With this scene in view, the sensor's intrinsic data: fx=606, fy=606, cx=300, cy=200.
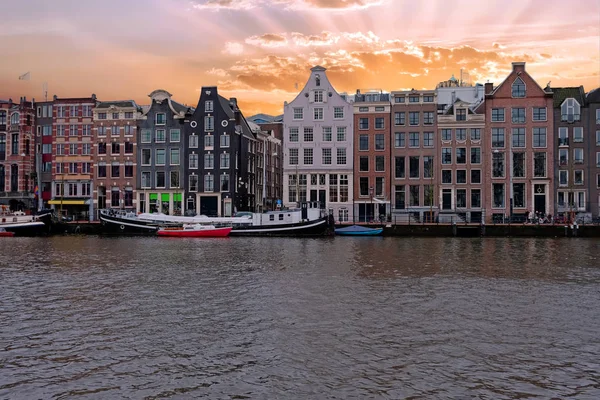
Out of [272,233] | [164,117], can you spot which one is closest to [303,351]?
[272,233]

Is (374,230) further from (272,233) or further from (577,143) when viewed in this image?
(577,143)

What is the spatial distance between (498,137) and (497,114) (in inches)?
135

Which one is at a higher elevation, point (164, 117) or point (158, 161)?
point (164, 117)

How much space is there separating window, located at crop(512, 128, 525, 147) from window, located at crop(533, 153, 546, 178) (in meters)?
2.59

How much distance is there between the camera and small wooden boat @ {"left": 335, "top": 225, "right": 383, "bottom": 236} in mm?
74375

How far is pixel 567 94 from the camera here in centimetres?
9175

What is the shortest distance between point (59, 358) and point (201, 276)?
56.5 feet

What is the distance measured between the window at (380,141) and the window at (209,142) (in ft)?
82.2

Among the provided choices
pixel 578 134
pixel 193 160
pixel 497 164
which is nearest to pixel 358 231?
pixel 497 164

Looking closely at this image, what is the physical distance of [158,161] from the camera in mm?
95938

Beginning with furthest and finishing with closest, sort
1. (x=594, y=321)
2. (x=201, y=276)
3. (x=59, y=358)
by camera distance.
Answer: (x=201, y=276) < (x=594, y=321) < (x=59, y=358)

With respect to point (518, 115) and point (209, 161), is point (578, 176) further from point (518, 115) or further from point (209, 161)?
point (209, 161)

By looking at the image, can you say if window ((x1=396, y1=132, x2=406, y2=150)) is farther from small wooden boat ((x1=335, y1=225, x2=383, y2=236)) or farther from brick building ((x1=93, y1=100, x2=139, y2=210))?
brick building ((x1=93, y1=100, x2=139, y2=210))

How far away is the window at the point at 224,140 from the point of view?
305 ft
